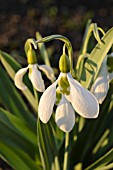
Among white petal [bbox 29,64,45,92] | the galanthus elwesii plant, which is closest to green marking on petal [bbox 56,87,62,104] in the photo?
the galanthus elwesii plant

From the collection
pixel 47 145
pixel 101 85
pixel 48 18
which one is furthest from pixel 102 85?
pixel 48 18

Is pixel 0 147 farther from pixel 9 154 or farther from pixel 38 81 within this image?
pixel 38 81

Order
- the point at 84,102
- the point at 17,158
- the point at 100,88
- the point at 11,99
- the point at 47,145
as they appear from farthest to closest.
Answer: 1. the point at 11,99
2. the point at 17,158
3. the point at 47,145
4. the point at 100,88
5. the point at 84,102

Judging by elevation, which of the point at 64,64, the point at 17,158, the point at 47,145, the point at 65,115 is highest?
the point at 64,64

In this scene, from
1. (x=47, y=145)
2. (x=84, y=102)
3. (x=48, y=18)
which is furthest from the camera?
→ (x=48, y=18)

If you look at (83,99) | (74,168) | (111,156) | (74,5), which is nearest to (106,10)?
(74,5)

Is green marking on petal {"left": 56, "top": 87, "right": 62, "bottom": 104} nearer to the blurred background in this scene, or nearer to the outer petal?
the outer petal

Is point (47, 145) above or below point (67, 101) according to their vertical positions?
below

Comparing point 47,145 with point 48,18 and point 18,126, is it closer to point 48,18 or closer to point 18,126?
point 18,126
